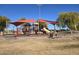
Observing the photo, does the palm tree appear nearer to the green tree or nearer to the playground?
the playground

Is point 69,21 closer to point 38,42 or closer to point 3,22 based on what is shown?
point 38,42

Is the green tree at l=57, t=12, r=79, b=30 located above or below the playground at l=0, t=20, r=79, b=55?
above

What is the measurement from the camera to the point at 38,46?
7324mm

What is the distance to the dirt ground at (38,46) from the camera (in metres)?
7.31

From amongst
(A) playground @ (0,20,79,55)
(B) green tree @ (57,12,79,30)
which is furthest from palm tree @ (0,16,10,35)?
(B) green tree @ (57,12,79,30)

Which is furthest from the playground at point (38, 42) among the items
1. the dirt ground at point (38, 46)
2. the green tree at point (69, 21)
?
the green tree at point (69, 21)

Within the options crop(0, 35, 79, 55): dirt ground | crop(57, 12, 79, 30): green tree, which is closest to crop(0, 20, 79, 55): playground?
crop(0, 35, 79, 55): dirt ground

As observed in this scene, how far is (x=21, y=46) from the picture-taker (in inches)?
289

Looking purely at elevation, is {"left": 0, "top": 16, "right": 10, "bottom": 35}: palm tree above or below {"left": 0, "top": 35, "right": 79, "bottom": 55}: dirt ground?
above

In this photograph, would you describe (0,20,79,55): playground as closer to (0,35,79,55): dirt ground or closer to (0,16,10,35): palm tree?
(0,35,79,55): dirt ground

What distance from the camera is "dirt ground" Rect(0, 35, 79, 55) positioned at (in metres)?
7.31

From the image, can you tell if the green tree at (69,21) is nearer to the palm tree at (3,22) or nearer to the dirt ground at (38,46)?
the dirt ground at (38,46)

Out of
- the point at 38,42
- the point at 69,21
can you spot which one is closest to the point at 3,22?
the point at 38,42
